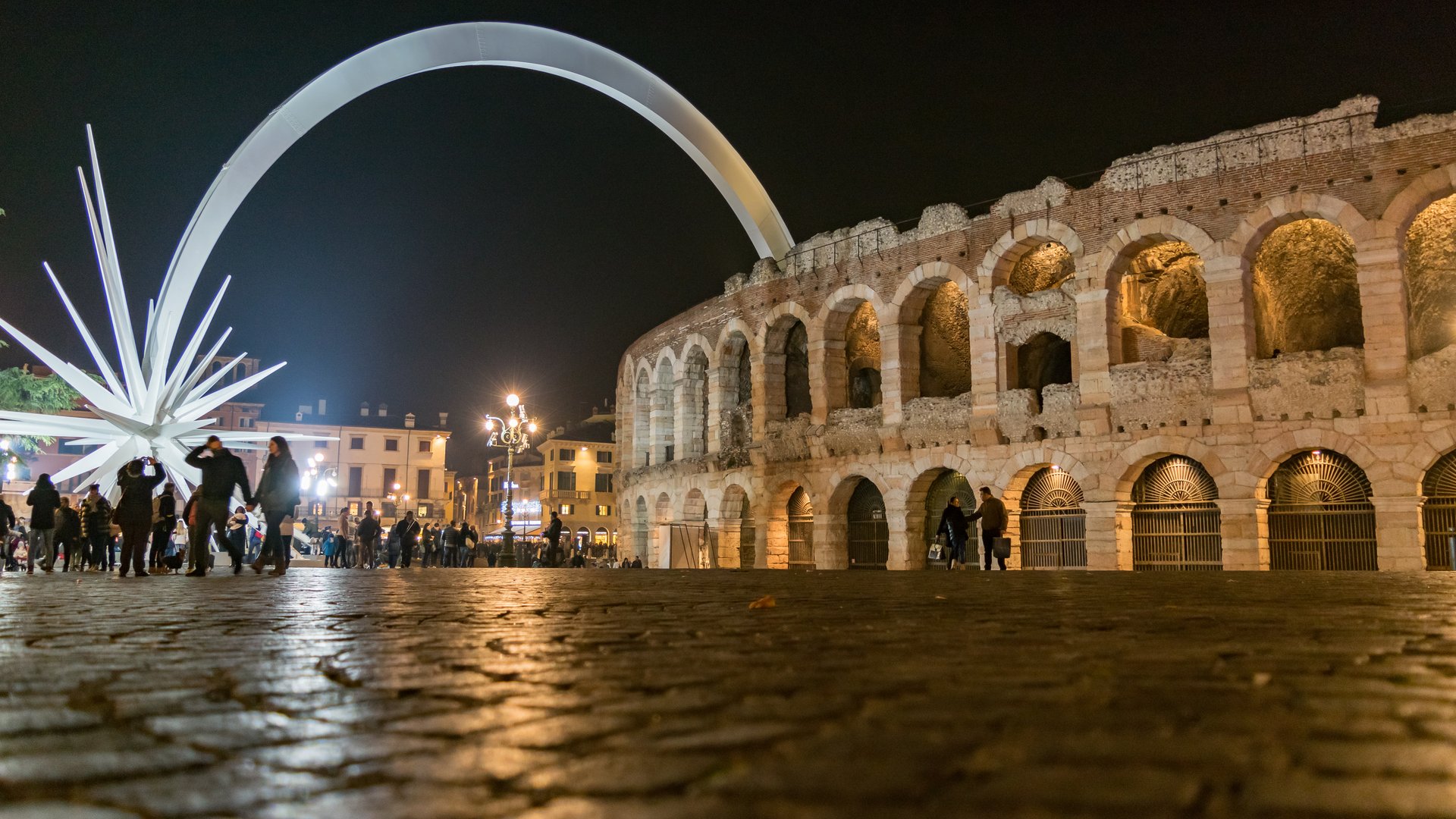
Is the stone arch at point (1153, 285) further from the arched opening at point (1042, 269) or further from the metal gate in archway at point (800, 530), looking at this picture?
the metal gate in archway at point (800, 530)

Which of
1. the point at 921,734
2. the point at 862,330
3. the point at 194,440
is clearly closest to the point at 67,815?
the point at 921,734

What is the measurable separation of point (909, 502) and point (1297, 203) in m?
11.6

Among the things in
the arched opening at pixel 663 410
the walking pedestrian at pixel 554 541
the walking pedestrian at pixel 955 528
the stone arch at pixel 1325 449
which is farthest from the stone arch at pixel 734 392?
the stone arch at pixel 1325 449

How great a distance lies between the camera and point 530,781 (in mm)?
1972

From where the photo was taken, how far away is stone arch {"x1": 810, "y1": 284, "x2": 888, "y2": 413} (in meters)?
30.5

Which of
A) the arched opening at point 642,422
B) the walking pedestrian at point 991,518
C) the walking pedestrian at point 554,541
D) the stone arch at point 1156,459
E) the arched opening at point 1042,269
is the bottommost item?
the walking pedestrian at point 554,541

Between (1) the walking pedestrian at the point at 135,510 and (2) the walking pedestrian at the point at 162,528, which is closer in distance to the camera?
(1) the walking pedestrian at the point at 135,510

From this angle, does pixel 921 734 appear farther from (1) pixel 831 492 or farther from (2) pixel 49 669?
(1) pixel 831 492

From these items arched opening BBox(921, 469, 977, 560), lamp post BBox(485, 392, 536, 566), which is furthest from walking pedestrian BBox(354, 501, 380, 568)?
arched opening BBox(921, 469, 977, 560)

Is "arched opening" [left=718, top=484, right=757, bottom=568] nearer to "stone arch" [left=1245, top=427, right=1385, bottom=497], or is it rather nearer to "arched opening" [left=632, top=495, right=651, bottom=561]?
"arched opening" [left=632, top=495, right=651, bottom=561]

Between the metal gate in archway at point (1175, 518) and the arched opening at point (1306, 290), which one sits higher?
the arched opening at point (1306, 290)

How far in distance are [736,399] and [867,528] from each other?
7.11 meters

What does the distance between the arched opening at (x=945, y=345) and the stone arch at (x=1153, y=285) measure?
514cm

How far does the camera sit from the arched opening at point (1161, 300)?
25.1 meters
